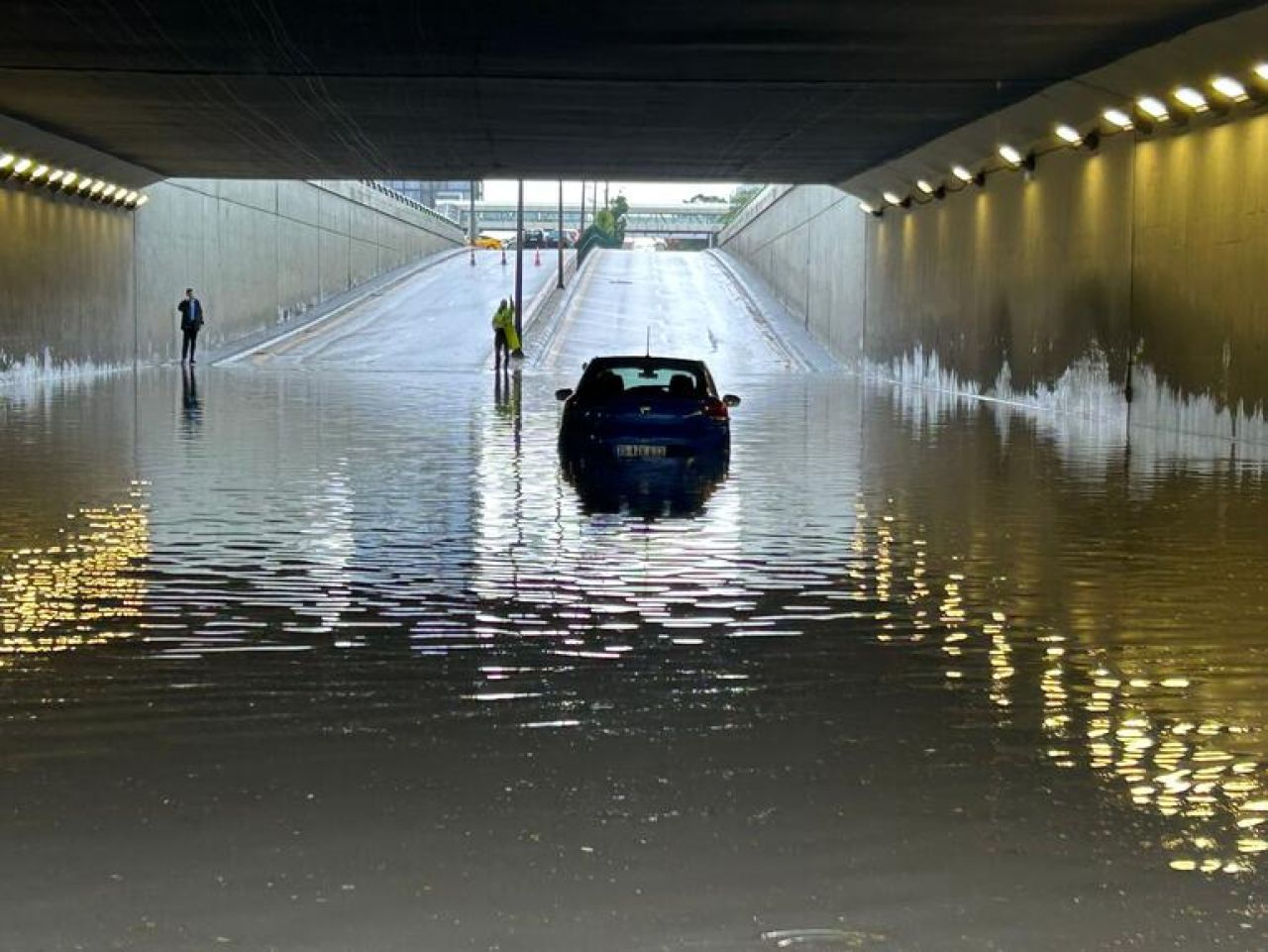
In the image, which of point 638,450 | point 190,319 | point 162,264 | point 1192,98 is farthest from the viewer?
point 162,264

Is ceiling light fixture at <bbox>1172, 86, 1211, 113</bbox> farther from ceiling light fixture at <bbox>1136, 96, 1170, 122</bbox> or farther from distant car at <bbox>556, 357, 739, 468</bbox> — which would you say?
distant car at <bbox>556, 357, 739, 468</bbox>

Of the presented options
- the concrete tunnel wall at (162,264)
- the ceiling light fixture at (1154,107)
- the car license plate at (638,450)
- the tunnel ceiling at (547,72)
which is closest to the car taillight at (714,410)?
the car license plate at (638,450)

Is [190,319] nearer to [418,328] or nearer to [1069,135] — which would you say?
[418,328]

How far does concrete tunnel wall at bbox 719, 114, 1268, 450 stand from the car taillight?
7239mm

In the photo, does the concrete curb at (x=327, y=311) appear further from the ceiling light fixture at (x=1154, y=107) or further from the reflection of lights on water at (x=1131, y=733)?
the reflection of lights on water at (x=1131, y=733)

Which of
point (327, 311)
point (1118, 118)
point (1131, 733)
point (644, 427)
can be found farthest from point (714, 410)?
point (327, 311)

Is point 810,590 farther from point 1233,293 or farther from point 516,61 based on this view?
point 516,61

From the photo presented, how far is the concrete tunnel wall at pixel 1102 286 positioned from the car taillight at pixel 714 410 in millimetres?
7239

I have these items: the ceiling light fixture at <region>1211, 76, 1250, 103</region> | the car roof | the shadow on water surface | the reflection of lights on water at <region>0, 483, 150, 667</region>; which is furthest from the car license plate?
the ceiling light fixture at <region>1211, 76, 1250, 103</region>

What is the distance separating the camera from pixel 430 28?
76.3ft

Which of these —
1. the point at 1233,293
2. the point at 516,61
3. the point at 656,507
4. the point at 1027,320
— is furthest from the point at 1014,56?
the point at 656,507

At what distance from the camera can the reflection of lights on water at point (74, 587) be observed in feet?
28.8

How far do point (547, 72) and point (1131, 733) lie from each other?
2125 centimetres

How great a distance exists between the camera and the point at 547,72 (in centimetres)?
2689
